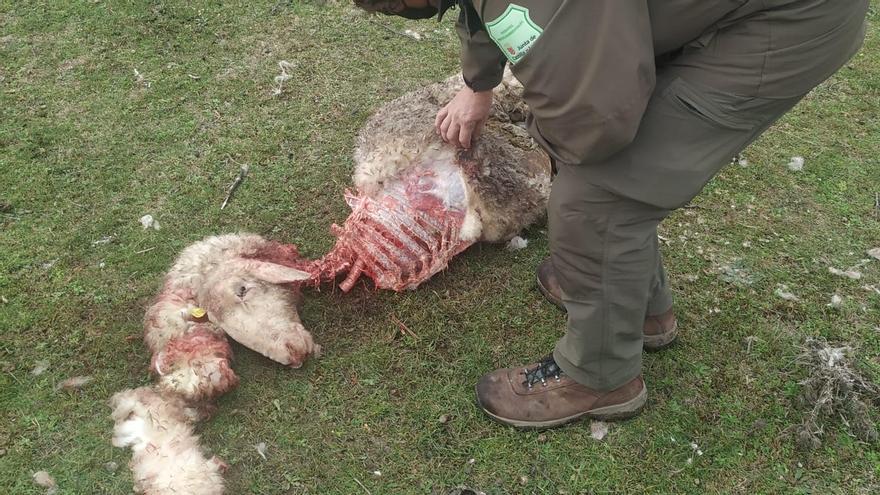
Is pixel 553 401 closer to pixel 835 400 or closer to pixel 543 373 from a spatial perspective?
pixel 543 373

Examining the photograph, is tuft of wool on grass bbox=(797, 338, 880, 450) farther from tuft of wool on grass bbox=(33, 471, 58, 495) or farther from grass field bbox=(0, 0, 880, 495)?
tuft of wool on grass bbox=(33, 471, 58, 495)

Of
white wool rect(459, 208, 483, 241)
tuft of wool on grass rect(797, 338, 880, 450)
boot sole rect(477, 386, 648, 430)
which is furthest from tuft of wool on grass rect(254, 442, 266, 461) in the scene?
tuft of wool on grass rect(797, 338, 880, 450)

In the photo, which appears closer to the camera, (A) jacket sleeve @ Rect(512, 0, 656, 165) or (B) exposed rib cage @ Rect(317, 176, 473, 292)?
(A) jacket sleeve @ Rect(512, 0, 656, 165)

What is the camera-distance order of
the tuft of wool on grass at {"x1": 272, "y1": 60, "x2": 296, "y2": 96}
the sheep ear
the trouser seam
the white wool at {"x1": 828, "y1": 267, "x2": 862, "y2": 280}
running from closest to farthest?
the trouser seam, the sheep ear, the white wool at {"x1": 828, "y1": 267, "x2": 862, "y2": 280}, the tuft of wool on grass at {"x1": 272, "y1": 60, "x2": 296, "y2": 96}

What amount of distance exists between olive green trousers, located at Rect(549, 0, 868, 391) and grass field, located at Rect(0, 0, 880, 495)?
0.75 m

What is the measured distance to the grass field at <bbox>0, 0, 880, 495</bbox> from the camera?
247cm

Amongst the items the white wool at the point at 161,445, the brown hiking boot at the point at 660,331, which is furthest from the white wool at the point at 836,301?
the white wool at the point at 161,445

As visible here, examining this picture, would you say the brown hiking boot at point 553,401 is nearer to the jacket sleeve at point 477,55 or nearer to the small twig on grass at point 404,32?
the jacket sleeve at point 477,55

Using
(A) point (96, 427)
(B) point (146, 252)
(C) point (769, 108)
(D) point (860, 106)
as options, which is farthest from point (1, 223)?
(D) point (860, 106)

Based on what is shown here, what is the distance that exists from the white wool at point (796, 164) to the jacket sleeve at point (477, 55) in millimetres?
2212

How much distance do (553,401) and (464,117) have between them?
1.23 meters

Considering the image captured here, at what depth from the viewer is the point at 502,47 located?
1823 millimetres

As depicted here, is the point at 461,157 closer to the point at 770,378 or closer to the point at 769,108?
the point at 769,108

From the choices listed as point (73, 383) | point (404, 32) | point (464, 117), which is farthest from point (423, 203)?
point (404, 32)
